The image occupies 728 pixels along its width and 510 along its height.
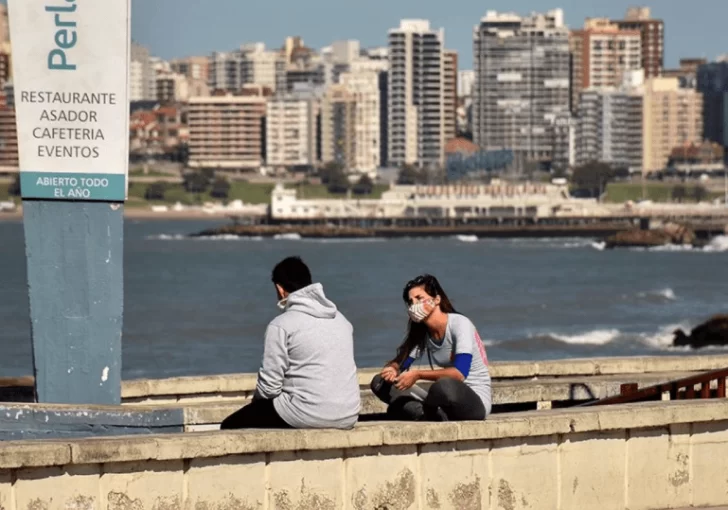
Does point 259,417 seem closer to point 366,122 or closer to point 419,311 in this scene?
point 419,311

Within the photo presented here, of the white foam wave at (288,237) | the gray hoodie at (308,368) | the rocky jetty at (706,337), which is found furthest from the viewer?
the white foam wave at (288,237)

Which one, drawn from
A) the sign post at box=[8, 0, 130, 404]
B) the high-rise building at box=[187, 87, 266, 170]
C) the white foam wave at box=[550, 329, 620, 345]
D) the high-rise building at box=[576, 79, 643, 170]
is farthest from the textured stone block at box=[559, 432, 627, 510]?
the high-rise building at box=[187, 87, 266, 170]

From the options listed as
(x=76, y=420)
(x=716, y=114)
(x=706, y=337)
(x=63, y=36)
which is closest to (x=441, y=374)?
(x=76, y=420)

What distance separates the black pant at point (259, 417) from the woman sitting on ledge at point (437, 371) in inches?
24.4

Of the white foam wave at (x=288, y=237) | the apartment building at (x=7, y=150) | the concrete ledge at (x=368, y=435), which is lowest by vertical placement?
the white foam wave at (x=288, y=237)

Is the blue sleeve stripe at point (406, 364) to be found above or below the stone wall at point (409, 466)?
above

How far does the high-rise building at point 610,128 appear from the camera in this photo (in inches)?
7274

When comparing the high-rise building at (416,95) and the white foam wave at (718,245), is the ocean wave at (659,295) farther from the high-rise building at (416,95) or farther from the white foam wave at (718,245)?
the high-rise building at (416,95)

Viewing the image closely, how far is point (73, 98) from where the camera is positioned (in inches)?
328

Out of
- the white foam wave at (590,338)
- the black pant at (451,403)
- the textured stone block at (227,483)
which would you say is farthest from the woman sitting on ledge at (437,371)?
the white foam wave at (590,338)

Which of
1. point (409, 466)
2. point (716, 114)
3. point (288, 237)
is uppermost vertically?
point (409, 466)

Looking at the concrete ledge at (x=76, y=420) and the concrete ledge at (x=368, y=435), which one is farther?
the concrete ledge at (x=76, y=420)

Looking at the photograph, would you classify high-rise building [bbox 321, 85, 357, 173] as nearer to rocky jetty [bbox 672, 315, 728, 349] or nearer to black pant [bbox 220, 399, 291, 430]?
rocky jetty [bbox 672, 315, 728, 349]

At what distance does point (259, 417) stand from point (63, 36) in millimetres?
2255
